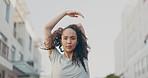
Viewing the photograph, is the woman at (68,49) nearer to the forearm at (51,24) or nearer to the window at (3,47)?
the forearm at (51,24)

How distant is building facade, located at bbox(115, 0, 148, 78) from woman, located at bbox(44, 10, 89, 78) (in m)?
32.8

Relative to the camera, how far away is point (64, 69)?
2.05 m

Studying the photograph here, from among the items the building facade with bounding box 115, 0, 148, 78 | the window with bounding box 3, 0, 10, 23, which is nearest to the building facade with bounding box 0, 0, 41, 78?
the window with bounding box 3, 0, 10, 23

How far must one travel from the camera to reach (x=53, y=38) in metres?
2.14

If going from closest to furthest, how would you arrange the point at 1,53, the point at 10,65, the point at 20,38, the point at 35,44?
the point at 1,53
the point at 10,65
the point at 20,38
the point at 35,44

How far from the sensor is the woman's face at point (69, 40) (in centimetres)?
208

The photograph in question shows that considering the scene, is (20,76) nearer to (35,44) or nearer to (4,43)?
(4,43)

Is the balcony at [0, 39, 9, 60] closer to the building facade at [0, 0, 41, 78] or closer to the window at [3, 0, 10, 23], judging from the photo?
the building facade at [0, 0, 41, 78]

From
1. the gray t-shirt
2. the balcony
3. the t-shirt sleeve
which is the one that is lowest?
the balcony

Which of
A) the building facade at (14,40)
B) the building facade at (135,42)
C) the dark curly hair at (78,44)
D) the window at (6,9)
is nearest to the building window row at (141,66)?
the building facade at (135,42)

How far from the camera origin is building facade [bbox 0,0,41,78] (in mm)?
23656

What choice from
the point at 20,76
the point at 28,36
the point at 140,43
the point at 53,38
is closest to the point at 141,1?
the point at 140,43

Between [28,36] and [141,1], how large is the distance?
11.5 meters

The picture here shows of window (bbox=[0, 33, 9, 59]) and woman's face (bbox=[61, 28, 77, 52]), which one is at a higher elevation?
woman's face (bbox=[61, 28, 77, 52])
